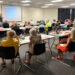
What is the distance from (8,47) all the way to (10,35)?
39 cm

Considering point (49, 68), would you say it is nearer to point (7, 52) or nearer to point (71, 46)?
point (71, 46)

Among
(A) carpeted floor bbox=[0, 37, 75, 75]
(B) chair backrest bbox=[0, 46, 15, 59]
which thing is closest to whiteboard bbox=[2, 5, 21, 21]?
(A) carpeted floor bbox=[0, 37, 75, 75]

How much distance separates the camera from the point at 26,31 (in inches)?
287

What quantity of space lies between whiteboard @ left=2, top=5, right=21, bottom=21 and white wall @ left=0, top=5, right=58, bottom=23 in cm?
83

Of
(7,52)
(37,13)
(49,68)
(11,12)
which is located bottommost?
(49,68)

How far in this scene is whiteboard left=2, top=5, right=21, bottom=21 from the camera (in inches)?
452

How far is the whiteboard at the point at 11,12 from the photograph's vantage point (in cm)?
1148

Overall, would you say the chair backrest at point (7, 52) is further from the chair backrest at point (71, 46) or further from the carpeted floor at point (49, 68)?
the chair backrest at point (71, 46)

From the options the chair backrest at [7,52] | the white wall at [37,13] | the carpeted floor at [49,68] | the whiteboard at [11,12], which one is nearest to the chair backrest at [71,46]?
the carpeted floor at [49,68]

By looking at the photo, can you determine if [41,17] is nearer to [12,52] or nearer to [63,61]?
[63,61]

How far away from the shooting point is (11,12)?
12.0m

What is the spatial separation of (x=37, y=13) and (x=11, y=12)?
3873 millimetres

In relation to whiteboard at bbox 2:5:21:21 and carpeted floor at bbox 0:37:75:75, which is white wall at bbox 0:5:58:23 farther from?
carpeted floor at bbox 0:37:75:75

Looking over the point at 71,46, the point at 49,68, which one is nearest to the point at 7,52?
the point at 49,68
